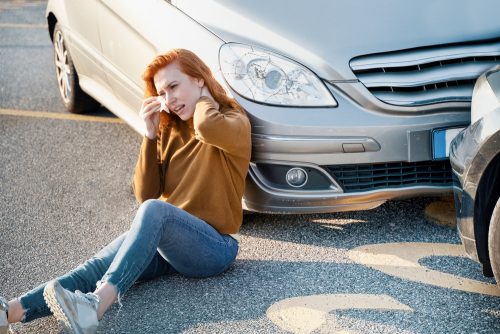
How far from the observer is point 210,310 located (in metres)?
4.00

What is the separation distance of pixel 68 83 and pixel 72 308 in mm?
3565

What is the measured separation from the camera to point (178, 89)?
14.1 ft

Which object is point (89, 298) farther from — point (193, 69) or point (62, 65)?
point (62, 65)

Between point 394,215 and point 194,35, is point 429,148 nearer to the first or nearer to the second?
point 394,215

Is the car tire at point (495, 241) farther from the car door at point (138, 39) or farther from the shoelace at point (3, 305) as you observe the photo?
the shoelace at point (3, 305)

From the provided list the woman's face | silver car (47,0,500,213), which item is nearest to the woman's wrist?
the woman's face

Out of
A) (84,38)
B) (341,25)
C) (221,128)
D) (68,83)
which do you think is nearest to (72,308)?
(221,128)

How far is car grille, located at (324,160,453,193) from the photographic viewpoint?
14.8 ft

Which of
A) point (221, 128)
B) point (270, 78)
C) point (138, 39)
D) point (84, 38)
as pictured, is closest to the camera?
point (221, 128)

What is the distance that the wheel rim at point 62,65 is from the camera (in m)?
6.81

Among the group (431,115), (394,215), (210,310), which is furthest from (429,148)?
(210,310)

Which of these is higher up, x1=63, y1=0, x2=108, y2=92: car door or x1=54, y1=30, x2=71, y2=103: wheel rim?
x1=63, y1=0, x2=108, y2=92: car door

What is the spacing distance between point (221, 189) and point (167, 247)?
35 centimetres

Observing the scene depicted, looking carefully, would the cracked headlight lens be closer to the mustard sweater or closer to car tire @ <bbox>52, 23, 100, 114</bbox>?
the mustard sweater
